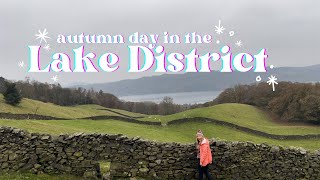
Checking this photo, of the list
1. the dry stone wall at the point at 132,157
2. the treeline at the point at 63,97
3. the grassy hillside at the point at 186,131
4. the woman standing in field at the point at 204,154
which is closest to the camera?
the woman standing in field at the point at 204,154

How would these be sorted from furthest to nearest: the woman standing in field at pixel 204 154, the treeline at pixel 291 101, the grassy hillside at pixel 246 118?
the treeline at pixel 291 101 < the grassy hillside at pixel 246 118 < the woman standing in field at pixel 204 154

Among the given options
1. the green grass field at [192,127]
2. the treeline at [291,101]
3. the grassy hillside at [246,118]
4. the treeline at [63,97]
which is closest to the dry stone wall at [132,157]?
the green grass field at [192,127]

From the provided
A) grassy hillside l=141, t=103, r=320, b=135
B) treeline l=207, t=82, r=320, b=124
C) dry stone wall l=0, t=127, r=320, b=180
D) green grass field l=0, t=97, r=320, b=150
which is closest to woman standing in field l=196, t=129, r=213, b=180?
dry stone wall l=0, t=127, r=320, b=180

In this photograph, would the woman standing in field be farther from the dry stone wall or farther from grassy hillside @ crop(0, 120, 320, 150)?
grassy hillside @ crop(0, 120, 320, 150)

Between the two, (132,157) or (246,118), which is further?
(246,118)

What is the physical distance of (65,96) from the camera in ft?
422

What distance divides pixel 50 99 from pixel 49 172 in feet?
374

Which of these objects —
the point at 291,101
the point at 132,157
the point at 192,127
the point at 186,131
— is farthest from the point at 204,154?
the point at 291,101

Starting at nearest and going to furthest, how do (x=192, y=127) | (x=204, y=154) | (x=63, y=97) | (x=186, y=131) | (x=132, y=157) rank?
(x=204, y=154) → (x=132, y=157) → (x=186, y=131) → (x=192, y=127) → (x=63, y=97)

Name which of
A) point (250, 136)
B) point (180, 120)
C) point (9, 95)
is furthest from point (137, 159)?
point (9, 95)

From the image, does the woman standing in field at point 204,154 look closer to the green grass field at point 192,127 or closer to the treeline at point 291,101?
the green grass field at point 192,127

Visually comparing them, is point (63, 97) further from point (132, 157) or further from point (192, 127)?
point (132, 157)

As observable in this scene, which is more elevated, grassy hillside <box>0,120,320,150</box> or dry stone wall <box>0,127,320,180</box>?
dry stone wall <box>0,127,320,180</box>

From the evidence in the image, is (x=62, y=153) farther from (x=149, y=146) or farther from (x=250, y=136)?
(x=250, y=136)
